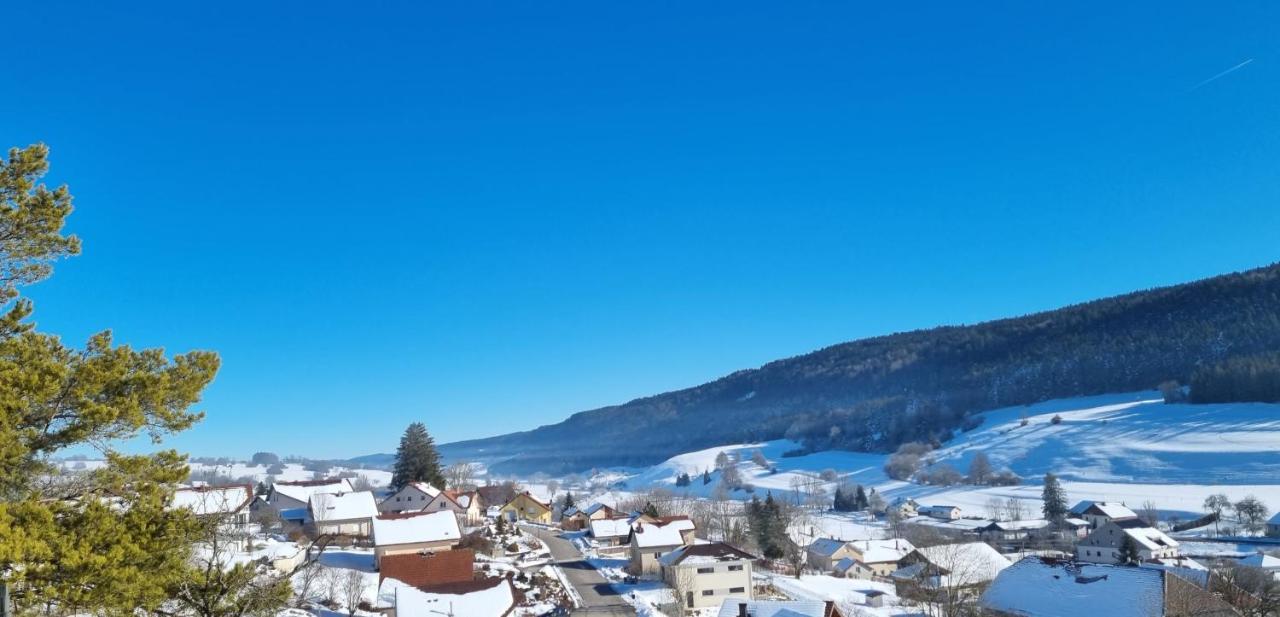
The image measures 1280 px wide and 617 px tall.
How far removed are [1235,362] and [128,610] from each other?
8085 inches

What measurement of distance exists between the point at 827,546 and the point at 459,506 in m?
35.6

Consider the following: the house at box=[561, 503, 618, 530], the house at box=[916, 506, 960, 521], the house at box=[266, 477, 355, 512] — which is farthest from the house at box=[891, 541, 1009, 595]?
the house at box=[266, 477, 355, 512]

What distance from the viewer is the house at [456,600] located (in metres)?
34.4

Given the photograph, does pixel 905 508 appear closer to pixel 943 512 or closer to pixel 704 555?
pixel 943 512

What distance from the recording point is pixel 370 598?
40.6 meters

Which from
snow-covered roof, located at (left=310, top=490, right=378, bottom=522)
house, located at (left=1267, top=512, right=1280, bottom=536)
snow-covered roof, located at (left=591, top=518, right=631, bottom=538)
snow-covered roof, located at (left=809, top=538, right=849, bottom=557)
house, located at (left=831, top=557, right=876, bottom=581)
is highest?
snow-covered roof, located at (left=310, top=490, right=378, bottom=522)

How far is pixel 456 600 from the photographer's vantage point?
116 ft

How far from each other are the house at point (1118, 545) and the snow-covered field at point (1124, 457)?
30.9 m

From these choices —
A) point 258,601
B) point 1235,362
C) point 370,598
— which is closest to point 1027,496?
point 1235,362

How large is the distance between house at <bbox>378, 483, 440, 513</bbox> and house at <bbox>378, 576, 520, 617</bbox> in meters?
35.4

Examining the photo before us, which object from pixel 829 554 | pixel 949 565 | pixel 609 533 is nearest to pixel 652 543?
pixel 609 533

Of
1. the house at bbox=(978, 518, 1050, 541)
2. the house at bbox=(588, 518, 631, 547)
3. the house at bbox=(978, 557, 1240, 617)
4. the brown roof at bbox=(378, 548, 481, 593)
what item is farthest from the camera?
the house at bbox=(978, 518, 1050, 541)

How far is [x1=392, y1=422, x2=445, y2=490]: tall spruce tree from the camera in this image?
79.5 m

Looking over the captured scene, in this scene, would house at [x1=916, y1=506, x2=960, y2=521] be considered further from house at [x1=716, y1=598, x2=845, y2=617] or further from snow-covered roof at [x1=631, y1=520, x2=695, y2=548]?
house at [x1=716, y1=598, x2=845, y2=617]
